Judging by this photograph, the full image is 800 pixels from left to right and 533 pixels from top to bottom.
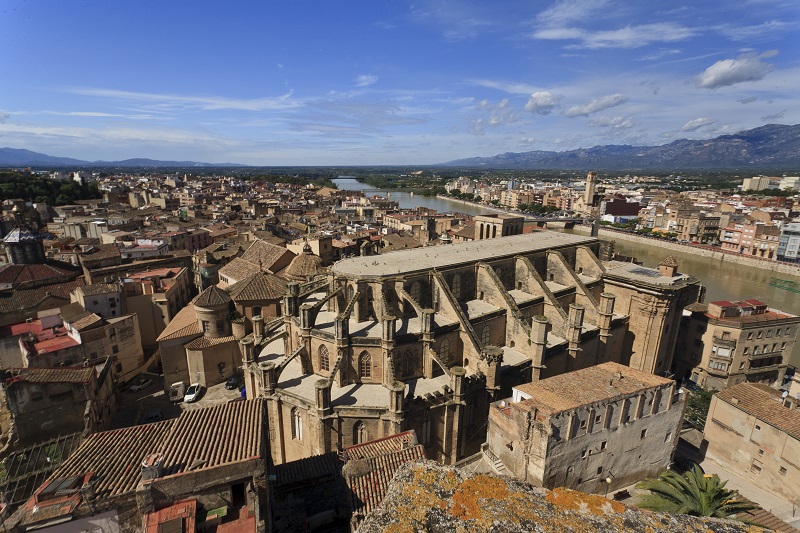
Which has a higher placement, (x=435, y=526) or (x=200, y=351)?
(x=435, y=526)

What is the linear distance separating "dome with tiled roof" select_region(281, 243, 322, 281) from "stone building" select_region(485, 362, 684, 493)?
24601 mm

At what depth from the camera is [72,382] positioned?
864 inches

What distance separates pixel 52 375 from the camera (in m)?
22.0

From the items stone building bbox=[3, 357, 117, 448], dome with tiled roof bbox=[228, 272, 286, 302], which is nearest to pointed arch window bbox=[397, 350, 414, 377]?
dome with tiled roof bbox=[228, 272, 286, 302]

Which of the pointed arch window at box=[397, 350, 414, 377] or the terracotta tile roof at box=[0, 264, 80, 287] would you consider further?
the terracotta tile roof at box=[0, 264, 80, 287]

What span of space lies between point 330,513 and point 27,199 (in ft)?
406

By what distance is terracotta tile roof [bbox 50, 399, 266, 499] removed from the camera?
1048cm

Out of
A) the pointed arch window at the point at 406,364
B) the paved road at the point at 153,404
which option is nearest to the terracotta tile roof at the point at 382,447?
the pointed arch window at the point at 406,364

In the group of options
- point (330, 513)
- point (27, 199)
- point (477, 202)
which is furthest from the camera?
point (477, 202)

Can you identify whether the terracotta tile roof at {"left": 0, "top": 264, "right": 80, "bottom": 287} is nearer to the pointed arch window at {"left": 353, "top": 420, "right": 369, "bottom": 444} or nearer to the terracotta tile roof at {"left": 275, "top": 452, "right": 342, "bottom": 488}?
the pointed arch window at {"left": 353, "top": 420, "right": 369, "bottom": 444}

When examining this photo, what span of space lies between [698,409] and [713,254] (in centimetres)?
7047

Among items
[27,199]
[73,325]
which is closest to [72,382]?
[73,325]

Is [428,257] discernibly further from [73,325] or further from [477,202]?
[477,202]

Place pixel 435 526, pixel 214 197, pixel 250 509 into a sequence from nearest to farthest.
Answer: pixel 435 526 < pixel 250 509 < pixel 214 197
